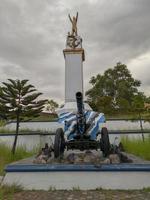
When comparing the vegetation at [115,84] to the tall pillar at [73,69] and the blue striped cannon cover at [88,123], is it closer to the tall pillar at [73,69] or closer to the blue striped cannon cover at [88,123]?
the tall pillar at [73,69]

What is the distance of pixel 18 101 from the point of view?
13.2m

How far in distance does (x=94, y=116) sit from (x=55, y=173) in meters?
2.71

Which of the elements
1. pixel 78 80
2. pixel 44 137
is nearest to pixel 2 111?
pixel 44 137

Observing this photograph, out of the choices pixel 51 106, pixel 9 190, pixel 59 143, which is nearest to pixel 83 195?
pixel 9 190

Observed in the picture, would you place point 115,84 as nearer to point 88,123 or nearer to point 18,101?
point 18,101

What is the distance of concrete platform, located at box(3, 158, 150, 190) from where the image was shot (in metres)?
5.89

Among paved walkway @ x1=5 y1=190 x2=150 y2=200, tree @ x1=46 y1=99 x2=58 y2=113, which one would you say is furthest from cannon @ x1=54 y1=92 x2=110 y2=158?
tree @ x1=46 y1=99 x2=58 y2=113

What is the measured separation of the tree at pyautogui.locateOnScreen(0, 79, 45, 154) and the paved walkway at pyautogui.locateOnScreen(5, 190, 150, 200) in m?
7.24

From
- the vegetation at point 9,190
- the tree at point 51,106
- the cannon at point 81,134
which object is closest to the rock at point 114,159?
the cannon at point 81,134

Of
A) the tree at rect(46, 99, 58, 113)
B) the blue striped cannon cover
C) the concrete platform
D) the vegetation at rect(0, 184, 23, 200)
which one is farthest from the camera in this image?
the tree at rect(46, 99, 58, 113)

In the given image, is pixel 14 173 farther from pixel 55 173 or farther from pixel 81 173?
pixel 81 173

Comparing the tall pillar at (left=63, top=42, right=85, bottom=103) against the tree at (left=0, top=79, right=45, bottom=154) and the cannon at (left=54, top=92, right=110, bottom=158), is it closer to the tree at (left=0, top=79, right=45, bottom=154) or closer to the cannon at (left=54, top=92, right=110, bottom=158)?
the tree at (left=0, top=79, right=45, bottom=154)

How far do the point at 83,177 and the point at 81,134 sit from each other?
2.11m

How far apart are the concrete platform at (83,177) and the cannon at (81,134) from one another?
175 centimetres
